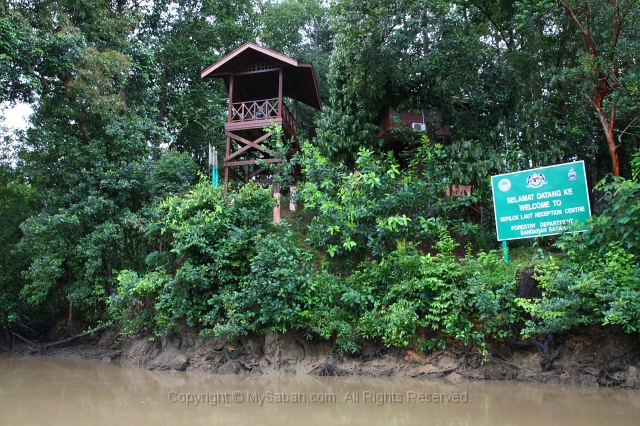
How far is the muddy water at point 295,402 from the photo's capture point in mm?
6105

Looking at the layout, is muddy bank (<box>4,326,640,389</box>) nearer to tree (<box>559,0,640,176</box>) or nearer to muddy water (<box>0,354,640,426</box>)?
muddy water (<box>0,354,640,426</box>)

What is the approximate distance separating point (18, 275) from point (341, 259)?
10.0 metres

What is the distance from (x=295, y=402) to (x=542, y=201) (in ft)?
20.0

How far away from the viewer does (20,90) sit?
1271cm

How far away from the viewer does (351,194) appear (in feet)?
34.3

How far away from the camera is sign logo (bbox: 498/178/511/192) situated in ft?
31.9

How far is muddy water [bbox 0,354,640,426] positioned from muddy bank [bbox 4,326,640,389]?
36 centimetres

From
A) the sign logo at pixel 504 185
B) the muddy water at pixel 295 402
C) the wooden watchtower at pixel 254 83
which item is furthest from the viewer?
the wooden watchtower at pixel 254 83

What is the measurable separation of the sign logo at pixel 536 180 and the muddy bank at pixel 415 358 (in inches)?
112

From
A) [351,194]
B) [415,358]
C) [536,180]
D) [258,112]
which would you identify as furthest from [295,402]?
[258,112]

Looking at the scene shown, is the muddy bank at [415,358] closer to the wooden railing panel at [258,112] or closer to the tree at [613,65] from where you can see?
the tree at [613,65]

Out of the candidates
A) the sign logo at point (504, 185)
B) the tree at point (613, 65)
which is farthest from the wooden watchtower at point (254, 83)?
the tree at point (613, 65)

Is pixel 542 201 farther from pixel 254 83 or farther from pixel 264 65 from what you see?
pixel 254 83

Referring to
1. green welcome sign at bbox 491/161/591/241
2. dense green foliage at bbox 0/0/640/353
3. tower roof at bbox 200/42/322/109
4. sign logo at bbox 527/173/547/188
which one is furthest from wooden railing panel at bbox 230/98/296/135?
sign logo at bbox 527/173/547/188
